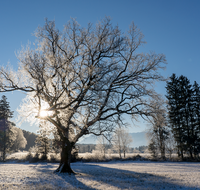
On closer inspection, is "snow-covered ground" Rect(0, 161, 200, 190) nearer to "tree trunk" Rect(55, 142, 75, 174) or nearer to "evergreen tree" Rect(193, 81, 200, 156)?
"tree trunk" Rect(55, 142, 75, 174)

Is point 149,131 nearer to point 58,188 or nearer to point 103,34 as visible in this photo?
point 103,34

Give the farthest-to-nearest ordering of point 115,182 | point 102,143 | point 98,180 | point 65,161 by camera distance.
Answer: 1. point 102,143
2. point 65,161
3. point 98,180
4. point 115,182

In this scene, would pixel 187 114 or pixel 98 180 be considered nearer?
pixel 98 180

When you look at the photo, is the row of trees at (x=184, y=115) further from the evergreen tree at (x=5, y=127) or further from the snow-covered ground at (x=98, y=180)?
the evergreen tree at (x=5, y=127)

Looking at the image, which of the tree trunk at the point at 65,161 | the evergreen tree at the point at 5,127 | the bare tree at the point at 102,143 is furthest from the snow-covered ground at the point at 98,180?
the evergreen tree at the point at 5,127

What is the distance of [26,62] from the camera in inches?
392

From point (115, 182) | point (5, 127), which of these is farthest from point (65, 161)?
point (5, 127)

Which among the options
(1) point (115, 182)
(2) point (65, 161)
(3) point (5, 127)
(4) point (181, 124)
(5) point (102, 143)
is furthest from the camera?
(5) point (102, 143)

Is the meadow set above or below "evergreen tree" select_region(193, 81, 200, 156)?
below

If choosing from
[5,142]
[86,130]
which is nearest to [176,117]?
[86,130]

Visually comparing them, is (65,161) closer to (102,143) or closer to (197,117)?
(197,117)

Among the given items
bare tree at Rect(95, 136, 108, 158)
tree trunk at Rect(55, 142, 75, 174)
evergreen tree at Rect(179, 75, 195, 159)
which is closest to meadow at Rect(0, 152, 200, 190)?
tree trunk at Rect(55, 142, 75, 174)

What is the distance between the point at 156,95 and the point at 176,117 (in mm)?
21920

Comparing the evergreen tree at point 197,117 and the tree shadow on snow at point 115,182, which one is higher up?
the evergreen tree at point 197,117
